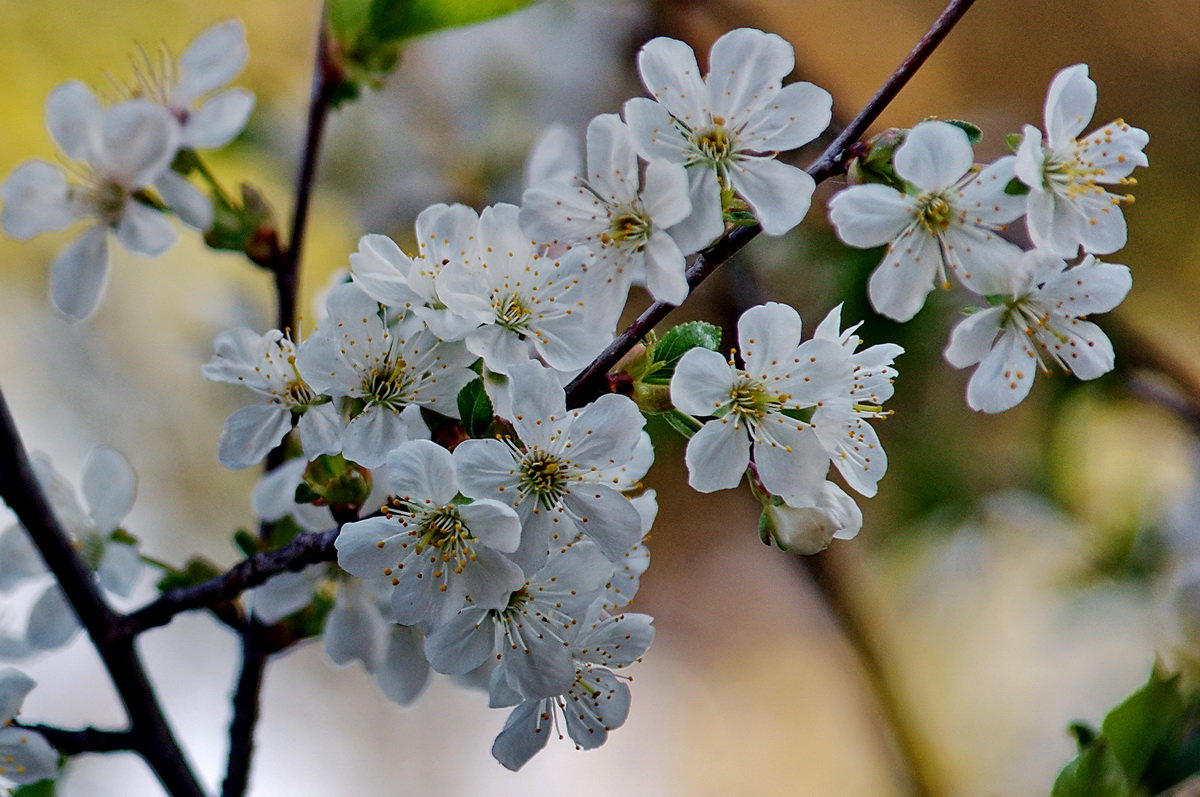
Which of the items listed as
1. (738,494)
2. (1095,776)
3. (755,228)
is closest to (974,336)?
(755,228)

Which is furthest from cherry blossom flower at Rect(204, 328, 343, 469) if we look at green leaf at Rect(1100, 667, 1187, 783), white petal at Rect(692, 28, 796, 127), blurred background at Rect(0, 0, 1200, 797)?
blurred background at Rect(0, 0, 1200, 797)

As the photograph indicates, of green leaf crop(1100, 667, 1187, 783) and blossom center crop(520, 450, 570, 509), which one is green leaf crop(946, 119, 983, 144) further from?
green leaf crop(1100, 667, 1187, 783)

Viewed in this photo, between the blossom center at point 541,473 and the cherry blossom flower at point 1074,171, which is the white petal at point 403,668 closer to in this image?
the blossom center at point 541,473

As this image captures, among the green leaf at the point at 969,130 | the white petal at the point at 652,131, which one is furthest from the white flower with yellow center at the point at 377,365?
the green leaf at the point at 969,130

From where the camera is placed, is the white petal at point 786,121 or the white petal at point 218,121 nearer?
the white petal at point 786,121

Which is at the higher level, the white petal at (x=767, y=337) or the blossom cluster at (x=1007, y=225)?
the white petal at (x=767, y=337)

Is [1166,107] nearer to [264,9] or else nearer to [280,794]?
[264,9]

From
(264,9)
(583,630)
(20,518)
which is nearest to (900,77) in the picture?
(583,630)
